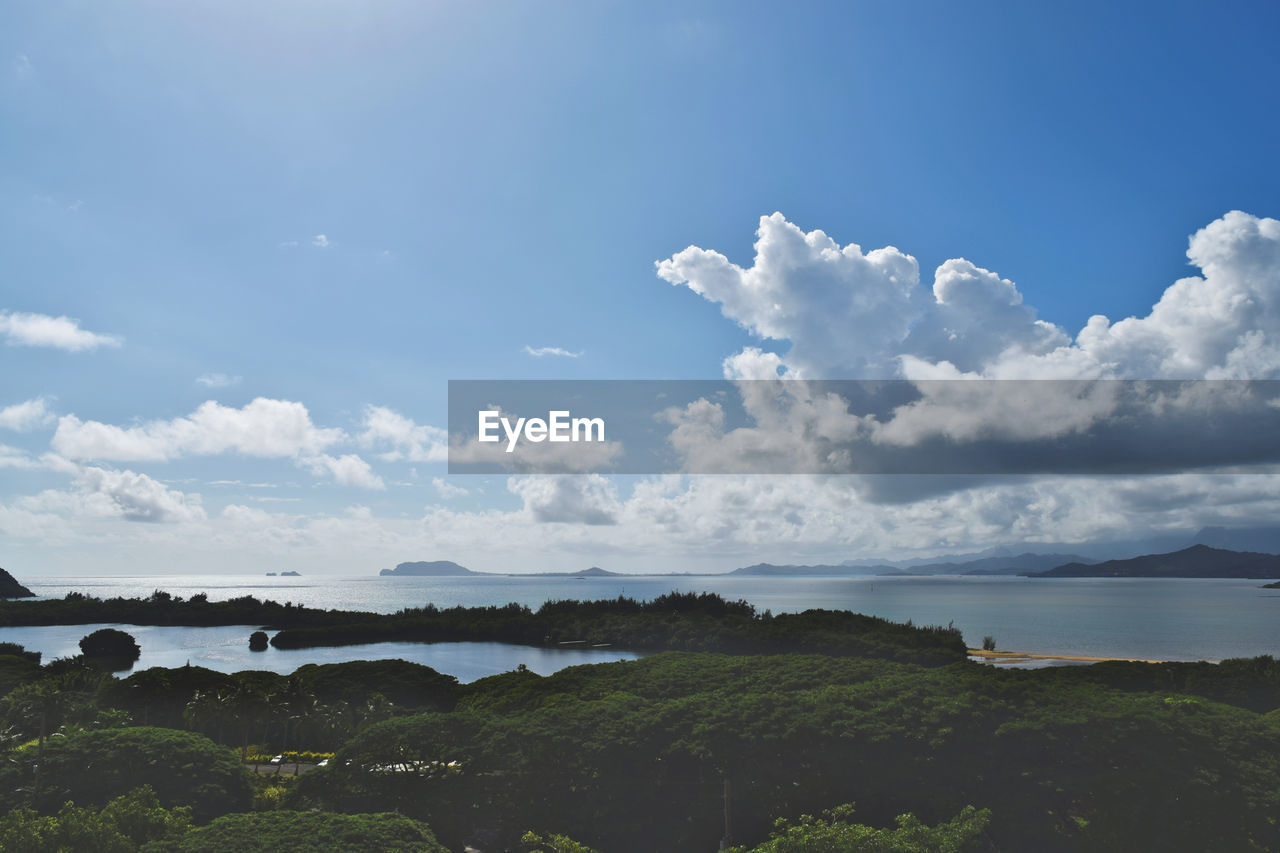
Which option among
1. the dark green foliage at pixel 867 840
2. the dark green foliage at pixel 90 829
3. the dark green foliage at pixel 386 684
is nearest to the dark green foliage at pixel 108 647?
the dark green foliage at pixel 386 684

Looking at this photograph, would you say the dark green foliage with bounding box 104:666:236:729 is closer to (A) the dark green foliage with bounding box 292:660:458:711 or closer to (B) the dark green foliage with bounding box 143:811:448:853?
(A) the dark green foliage with bounding box 292:660:458:711

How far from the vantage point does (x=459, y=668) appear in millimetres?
97188

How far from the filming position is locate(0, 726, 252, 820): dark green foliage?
21.8m

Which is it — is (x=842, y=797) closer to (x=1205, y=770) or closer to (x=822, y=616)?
(x=1205, y=770)

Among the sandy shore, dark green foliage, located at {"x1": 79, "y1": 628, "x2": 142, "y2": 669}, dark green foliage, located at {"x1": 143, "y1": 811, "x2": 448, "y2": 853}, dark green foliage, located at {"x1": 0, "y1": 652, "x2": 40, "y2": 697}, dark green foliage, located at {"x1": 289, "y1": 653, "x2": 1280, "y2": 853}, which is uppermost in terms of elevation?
dark green foliage, located at {"x1": 143, "y1": 811, "x2": 448, "y2": 853}

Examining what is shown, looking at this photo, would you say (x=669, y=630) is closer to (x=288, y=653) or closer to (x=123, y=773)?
(x=288, y=653)

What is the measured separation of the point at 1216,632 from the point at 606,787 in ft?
440

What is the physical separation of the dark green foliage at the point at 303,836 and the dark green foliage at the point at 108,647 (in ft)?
322

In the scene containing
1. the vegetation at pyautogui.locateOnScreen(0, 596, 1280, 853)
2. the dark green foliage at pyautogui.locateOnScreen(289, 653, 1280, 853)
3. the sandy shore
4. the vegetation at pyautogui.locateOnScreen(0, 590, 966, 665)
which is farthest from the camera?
the sandy shore

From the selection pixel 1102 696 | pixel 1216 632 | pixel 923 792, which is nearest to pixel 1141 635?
pixel 1216 632

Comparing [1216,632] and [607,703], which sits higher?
[607,703]

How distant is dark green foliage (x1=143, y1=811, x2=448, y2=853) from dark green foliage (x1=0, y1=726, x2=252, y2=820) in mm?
7135

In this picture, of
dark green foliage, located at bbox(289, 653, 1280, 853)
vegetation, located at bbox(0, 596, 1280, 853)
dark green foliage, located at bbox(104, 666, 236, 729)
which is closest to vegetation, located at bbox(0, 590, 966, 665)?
dark green foliage, located at bbox(289, 653, 1280, 853)

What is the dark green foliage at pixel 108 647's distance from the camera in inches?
3597
